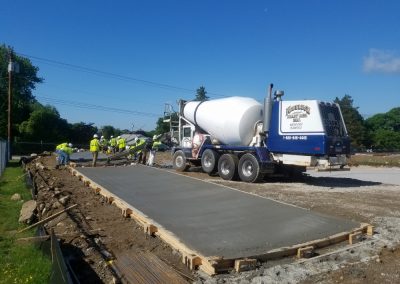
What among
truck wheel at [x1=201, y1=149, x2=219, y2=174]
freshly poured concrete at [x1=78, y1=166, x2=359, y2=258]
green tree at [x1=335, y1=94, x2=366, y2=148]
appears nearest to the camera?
freshly poured concrete at [x1=78, y1=166, x2=359, y2=258]

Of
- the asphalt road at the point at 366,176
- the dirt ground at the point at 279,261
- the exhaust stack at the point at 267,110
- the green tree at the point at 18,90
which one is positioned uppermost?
the green tree at the point at 18,90

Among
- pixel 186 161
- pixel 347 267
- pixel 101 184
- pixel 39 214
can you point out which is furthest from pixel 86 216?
pixel 186 161

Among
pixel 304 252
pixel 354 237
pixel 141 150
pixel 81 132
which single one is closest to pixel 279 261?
pixel 304 252

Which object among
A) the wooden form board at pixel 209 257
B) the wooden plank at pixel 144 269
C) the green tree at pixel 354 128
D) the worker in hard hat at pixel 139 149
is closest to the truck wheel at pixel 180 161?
the worker in hard hat at pixel 139 149

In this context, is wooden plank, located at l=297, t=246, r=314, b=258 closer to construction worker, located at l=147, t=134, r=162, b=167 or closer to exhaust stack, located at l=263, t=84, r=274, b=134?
exhaust stack, located at l=263, t=84, r=274, b=134

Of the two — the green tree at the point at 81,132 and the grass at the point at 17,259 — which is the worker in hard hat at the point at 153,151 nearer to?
the grass at the point at 17,259

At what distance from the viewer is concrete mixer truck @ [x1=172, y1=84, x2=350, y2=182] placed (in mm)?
13055

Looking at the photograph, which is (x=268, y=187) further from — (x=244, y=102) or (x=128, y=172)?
(x=128, y=172)

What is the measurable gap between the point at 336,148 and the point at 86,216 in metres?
8.27

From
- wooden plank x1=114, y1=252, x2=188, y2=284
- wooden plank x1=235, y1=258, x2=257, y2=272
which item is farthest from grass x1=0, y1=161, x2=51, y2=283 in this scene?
wooden plank x1=235, y1=258, x2=257, y2=272

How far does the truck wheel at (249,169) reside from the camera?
1443 cm

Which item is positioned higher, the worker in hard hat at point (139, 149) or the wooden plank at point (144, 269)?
the worker in hard hat at point (139, 149)

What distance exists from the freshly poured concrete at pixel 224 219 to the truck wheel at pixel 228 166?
3159 millimetres

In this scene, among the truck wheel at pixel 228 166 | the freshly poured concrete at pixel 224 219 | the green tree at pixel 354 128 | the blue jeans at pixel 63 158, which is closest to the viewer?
the freshly poured concrete at pixel 224 219
